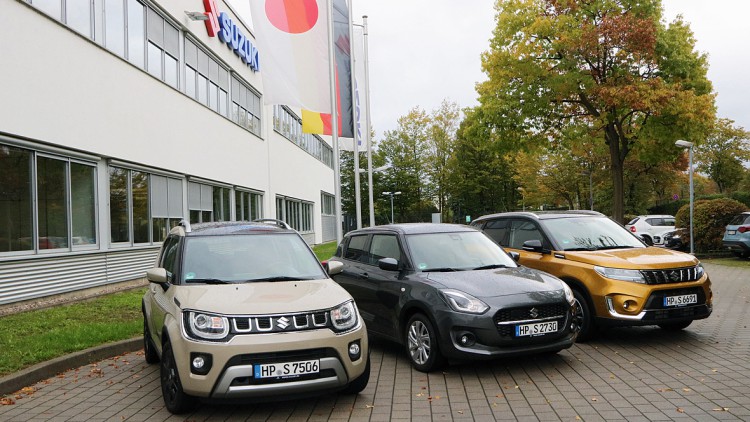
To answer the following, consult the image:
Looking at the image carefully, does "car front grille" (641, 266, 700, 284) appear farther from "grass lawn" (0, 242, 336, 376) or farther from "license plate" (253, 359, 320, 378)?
"grass lawn" (0, 242, 336, 376)

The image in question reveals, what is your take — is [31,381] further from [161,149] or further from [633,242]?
[161,149]

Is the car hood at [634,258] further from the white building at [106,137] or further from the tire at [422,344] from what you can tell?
the white building at [106,137]

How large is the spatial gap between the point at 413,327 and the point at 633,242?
3968mm

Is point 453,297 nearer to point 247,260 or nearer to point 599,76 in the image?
point 247,260

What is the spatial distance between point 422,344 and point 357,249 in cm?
229

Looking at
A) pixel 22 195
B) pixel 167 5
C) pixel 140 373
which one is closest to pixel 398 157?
pixel 167 5

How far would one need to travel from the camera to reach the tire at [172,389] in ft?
16.6

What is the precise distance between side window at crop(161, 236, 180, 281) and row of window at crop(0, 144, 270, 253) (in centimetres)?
493

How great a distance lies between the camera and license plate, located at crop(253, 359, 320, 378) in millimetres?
4809

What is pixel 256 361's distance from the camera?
190 inches

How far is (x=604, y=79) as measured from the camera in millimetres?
25141

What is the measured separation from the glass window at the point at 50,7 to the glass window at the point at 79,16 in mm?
242

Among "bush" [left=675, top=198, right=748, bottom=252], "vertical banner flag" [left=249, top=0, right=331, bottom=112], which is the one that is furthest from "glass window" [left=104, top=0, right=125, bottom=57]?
"bush" [left=675, top=198, right=748, bottom=252]

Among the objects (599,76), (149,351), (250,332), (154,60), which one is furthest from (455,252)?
(599,76)
